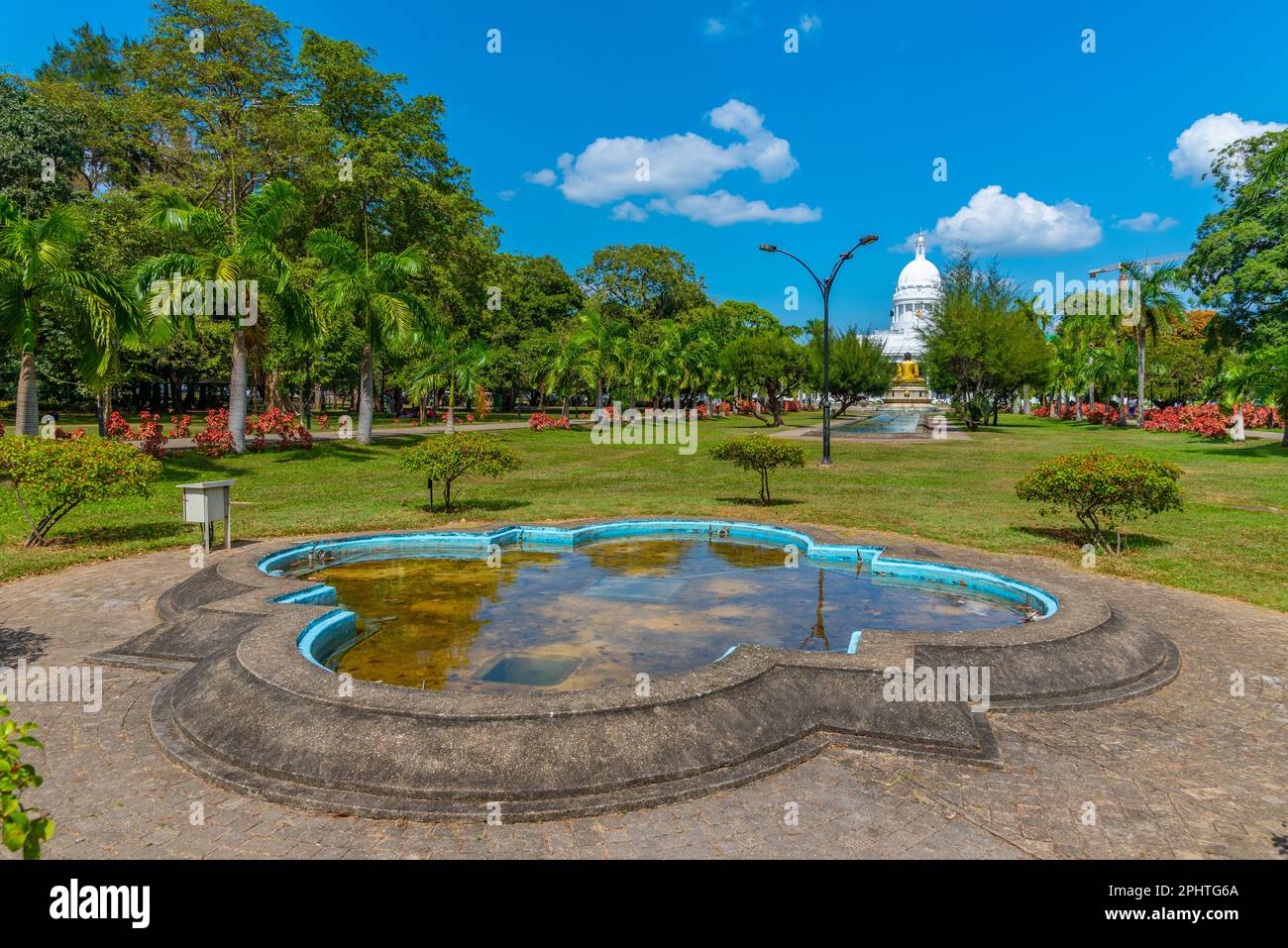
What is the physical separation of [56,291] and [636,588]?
14.6 m

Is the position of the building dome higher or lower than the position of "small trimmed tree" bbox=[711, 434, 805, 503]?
higher

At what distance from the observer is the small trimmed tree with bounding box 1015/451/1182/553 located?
11.3m

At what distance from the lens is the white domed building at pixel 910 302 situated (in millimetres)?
120500

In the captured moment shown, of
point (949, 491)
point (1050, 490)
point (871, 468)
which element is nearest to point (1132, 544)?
point (1050, 490)

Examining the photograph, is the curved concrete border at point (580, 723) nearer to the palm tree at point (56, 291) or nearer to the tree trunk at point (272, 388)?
the palm tree at point (56, 291)

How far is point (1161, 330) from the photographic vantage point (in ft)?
176

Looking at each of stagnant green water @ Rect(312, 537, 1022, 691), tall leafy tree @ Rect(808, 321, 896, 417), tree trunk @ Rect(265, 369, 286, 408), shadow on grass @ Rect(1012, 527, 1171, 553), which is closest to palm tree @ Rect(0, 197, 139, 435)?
stagnant green water @ Rect(312, 537, 1022, 691)

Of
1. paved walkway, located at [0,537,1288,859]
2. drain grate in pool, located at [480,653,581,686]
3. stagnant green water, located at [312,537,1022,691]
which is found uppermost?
stagnant green water, located at [312,537,1022,691]

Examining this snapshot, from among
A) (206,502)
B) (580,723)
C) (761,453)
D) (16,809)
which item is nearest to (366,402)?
(761,453)

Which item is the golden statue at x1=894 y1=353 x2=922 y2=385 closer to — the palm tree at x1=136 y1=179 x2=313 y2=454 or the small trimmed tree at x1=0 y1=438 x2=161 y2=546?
the palm tree at x1=136 y1=179 x2=313 y2=454

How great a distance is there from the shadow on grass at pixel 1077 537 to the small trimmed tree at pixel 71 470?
1568cm

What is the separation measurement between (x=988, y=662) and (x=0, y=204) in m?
20.7

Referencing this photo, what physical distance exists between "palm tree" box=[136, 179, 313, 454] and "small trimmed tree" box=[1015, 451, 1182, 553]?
22328 mm
